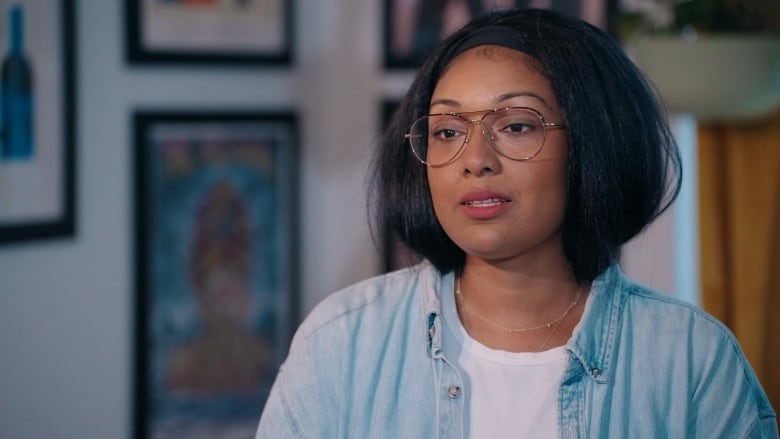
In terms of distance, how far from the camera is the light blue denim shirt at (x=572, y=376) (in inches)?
52.7

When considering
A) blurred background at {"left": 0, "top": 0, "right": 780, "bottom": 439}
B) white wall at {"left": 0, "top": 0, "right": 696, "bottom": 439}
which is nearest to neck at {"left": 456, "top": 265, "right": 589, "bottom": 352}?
blurred background at {"left": 0, "top": 0, "right": 780, "bottom": 439}

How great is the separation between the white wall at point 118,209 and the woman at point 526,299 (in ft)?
2.59

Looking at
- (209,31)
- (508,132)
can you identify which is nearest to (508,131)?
(508,132)

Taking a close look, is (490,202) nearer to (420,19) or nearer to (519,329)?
(519,329)

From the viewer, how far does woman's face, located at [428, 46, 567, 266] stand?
1311 millimetres

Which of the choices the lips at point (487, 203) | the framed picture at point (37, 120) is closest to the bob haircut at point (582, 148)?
the lips at point (487, 203)

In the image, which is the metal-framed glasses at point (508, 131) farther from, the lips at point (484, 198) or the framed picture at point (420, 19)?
the framed picture at point (420, 19)

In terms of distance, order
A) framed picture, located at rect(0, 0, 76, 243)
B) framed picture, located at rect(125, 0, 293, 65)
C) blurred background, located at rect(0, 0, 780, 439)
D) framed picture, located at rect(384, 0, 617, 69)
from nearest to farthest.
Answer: framed picture, located at rect(0, 0, 76, 243) → blurred background, located at rect(0, 0, 780, 439) → framed picture, located at rect(125, 0, 293, 65) → framed picture, located at rect(384, 0, 617, 69)

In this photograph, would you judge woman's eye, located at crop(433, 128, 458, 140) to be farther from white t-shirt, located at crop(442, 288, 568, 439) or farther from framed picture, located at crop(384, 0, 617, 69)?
framed picture, located at crop(384, 0, 617, 69)

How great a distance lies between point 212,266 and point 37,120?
62cm

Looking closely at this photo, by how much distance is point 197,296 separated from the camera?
2.47 m

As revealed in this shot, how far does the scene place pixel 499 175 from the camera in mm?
1309

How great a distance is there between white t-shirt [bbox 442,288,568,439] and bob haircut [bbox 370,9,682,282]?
0.50 ft

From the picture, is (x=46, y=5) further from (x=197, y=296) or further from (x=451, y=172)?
(x=451, y=172)
